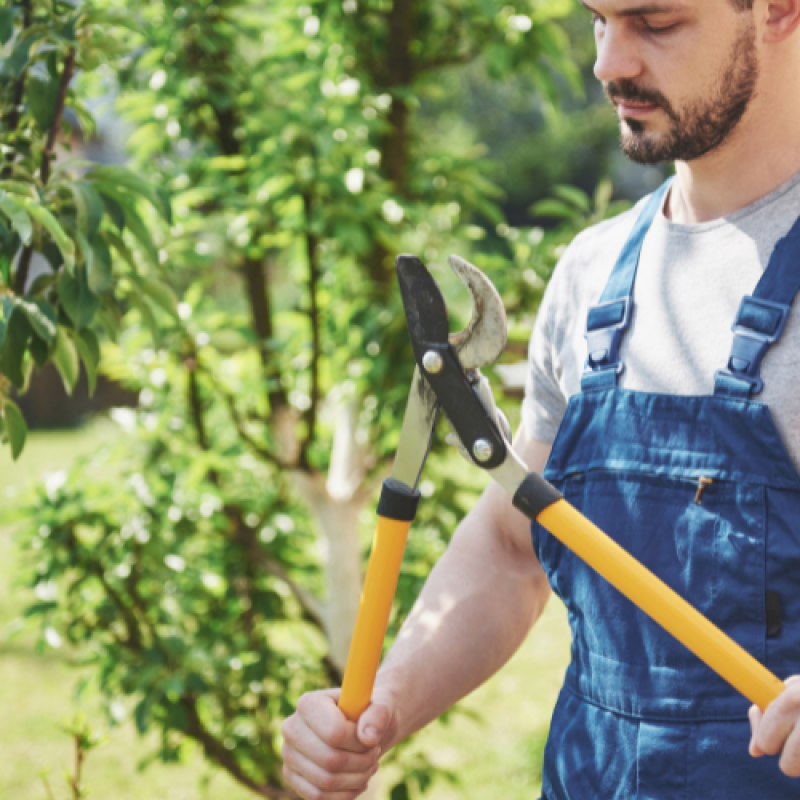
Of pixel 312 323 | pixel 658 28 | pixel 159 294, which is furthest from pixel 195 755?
pixel 658 28

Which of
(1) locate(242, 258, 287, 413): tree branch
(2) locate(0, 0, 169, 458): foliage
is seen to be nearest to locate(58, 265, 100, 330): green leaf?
(2) locate(0, 0, 169, 458): foliage

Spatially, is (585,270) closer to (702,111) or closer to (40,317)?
(702,111)

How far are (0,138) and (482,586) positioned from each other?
1.05 m

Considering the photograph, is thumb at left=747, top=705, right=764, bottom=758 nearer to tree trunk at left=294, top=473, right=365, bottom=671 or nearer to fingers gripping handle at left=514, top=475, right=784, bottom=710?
fingers gripping handle at left=514, top=475, right=784, bottom=710

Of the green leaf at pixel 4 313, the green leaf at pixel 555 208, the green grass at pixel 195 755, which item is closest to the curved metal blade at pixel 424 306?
the green leaf at pixel 4 313

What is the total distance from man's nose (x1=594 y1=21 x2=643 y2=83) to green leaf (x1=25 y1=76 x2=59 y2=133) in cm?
90

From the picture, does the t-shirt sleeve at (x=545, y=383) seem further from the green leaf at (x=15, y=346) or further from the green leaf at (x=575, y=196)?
Result: the green leaf at (x=575, y=196)

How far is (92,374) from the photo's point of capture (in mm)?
1555

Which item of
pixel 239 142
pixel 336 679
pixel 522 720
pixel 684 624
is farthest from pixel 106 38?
pixel 522 720

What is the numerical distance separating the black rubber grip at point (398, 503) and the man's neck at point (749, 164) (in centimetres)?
58

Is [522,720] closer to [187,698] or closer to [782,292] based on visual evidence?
[187,698]

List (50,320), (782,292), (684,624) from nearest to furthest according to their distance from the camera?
1. (684,624)
2. (782,292)
3. (50,320)

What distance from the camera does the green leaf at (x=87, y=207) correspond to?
1387 mm

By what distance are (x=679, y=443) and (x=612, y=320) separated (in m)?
0.22
